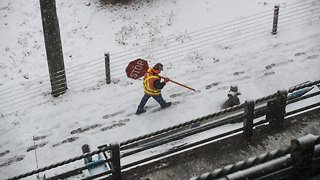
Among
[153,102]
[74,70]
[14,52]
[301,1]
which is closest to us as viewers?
[153,102]

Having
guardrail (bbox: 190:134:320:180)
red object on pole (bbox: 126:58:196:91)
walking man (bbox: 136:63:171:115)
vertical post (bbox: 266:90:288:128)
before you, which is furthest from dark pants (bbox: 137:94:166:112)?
guardrail (bbox: 190:134:320:180)

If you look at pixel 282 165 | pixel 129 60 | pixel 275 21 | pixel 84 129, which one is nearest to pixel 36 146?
pixel 84 129

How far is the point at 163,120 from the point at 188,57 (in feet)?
10.9

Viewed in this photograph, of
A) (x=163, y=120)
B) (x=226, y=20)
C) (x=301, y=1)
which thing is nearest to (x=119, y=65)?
(x=163, y=120)

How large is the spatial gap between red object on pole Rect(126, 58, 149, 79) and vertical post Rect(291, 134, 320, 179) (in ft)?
22.1

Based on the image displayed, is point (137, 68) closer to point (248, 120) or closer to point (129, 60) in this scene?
point (129, 60)

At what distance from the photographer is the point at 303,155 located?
4.50 meters

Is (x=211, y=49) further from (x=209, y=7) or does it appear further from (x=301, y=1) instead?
(x=301, y=1)

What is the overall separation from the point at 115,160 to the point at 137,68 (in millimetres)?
5372

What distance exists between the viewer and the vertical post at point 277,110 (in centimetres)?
632

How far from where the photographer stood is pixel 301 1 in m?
16.8

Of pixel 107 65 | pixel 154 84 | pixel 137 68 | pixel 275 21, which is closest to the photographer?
pixel 154 84

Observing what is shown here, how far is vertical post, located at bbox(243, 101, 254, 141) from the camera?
6.26 meters

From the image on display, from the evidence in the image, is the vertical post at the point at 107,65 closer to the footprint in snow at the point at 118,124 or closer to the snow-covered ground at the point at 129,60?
the snow-covered ground at the point at 129,60
